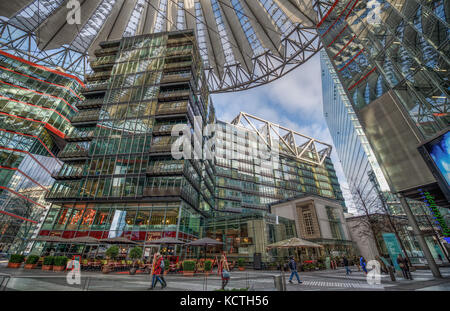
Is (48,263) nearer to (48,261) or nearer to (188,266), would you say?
(48,261)

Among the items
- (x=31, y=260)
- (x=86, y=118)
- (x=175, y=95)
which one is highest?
(x=175, y=95)

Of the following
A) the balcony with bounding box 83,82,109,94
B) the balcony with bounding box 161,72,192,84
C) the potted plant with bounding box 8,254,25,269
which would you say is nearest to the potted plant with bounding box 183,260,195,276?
the potted plant with bounding box 8,254,25,269

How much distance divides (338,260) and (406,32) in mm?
29552

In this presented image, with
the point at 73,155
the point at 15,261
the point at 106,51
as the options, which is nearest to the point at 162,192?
the point at 15,261

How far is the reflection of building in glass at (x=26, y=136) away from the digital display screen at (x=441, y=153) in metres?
55.6

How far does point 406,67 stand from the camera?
1341 cm

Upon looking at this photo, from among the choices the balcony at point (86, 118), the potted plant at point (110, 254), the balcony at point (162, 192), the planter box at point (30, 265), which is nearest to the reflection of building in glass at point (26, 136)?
the balcony at point (86, 118)

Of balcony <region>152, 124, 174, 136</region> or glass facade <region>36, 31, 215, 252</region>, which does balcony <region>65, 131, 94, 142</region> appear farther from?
balcony <region>152, 124, 174, 136</region>

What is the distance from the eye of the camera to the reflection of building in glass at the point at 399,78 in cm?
1173

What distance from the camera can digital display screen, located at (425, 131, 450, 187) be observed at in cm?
988

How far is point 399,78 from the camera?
45.6 ft

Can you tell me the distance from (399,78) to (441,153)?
6515mm
